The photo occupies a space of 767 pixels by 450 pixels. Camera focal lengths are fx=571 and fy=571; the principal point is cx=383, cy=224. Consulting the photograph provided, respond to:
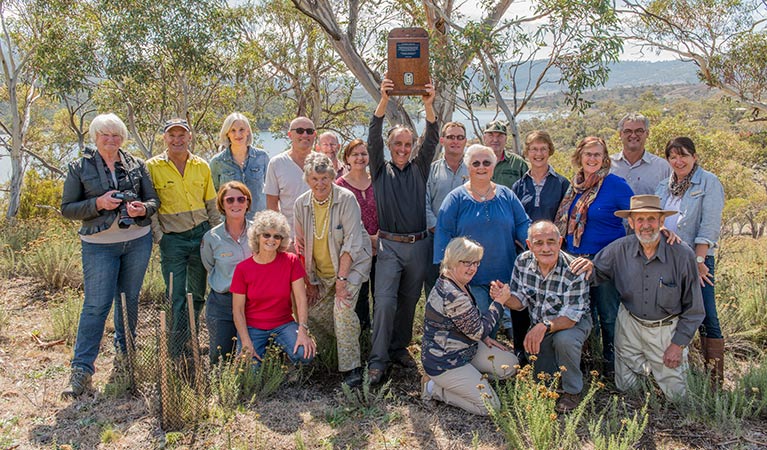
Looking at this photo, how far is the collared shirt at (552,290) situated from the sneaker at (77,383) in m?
3.27

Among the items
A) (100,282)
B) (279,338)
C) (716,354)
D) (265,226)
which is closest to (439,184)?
(265,226)

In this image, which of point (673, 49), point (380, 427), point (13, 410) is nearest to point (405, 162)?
point (380, 427)

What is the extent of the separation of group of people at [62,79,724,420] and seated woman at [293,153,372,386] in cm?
1

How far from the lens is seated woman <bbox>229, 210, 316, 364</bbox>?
13.9 feet

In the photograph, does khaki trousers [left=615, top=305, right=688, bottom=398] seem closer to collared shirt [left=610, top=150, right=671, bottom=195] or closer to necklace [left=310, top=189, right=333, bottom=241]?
collared shirt [left=610, top=150, right=671, bottom=195]

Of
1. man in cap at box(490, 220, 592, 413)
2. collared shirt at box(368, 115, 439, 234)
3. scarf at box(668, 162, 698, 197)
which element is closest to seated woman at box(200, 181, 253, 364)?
collared shirt at box(368, 115, 439, 234)

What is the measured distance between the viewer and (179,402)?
12.4 ft

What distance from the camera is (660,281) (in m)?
3.94

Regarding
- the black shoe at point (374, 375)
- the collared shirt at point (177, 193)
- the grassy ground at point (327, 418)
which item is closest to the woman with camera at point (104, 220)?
the collared shirt at point (177, 193)

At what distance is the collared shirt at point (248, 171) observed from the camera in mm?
5141

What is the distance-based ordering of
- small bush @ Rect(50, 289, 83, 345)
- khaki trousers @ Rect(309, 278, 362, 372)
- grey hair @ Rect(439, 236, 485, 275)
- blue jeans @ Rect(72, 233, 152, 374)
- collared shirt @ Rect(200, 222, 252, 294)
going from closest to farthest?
grey hair @ Rect(439, 236, 485, 275)
blue jeans @ Rect(72, 233, 152, 374)
khaki trousers @ Rect(309, 278, 362, 372)
collared shirt @ Rect(200, 222, 252, 294)
small bush @ Rect(50, 289, 83, 345)

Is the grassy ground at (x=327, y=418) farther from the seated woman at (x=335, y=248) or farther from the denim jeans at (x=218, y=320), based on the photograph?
the denim jeans at (x=218, y=320)

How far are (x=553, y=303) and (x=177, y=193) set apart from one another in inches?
121

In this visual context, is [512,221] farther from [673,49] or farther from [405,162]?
[673,49]
